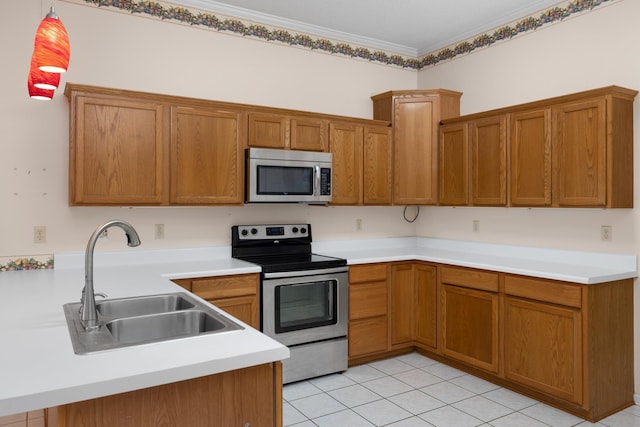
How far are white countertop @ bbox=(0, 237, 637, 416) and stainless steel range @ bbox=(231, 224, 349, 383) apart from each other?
0.18 meters

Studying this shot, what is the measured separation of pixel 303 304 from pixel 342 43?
2492 millimetres

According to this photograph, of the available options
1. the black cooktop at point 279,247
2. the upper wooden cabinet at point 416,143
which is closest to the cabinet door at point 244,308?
the black cooktop at point 279,247

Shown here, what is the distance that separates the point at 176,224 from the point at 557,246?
115 inches

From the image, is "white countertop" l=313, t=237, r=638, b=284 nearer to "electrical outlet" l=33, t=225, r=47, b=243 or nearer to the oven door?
the oven door

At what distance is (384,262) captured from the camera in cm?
385

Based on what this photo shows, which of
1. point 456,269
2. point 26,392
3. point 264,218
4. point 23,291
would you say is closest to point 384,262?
point 456,269

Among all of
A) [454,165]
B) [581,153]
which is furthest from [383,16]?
[581,153]

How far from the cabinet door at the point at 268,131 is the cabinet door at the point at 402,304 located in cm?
143

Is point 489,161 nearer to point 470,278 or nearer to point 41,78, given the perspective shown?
point 470,278

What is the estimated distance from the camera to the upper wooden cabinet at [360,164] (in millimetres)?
3900

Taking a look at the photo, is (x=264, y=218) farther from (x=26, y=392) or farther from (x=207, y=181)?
(x=26, y=392)

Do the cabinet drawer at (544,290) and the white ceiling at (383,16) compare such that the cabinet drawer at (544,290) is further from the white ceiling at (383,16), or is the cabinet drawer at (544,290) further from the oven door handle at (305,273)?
the white ceiling at (383,16)

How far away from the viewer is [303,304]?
135 inches

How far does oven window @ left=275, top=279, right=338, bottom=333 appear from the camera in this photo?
3316 millimetres
